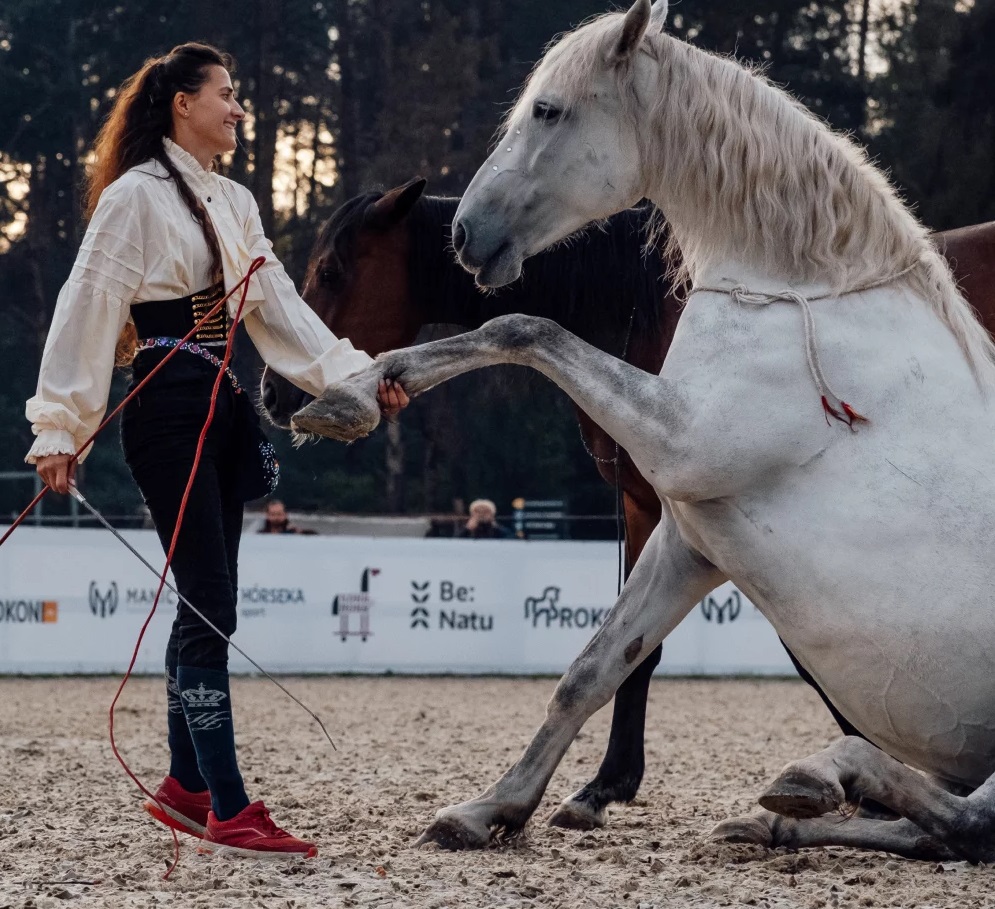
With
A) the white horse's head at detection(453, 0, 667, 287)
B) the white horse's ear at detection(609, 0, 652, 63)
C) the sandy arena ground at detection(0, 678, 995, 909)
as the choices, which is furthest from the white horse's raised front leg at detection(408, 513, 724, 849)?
the white horse's ear at detection(609, 0, 652, 63)

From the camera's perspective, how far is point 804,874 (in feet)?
11.8

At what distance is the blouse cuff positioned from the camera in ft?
11.5

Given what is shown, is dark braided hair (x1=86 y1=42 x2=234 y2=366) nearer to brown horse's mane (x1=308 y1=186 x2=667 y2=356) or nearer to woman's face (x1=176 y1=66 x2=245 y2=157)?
woman's face (x1=176 y1=66 x2=245 y2=157)

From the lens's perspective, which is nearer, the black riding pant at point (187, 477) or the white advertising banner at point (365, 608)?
the black riding pant at point (187, 477)

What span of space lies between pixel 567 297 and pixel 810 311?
152 cm

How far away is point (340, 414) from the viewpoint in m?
3.51

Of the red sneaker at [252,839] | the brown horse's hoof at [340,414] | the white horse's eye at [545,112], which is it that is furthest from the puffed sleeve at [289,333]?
the red sneaker at [252,839]

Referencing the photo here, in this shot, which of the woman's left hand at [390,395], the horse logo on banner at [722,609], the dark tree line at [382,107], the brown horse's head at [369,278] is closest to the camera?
the woman's left hand at [390,395]

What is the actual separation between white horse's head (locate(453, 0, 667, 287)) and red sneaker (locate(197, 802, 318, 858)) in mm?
1553

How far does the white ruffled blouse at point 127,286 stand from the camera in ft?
11.7

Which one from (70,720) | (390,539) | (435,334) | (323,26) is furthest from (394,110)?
(435,334)

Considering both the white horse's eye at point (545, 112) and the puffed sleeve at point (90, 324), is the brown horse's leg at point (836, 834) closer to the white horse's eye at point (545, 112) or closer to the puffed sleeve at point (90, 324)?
the white horse's eye at point (545, 112)

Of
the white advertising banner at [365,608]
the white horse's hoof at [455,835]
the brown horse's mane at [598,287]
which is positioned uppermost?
the brown horse's mane at [598,287]

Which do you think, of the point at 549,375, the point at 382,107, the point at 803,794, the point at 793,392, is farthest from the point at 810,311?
the point at 382,107
